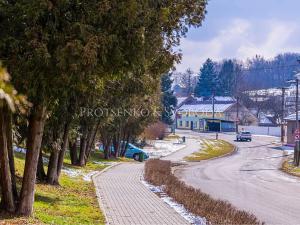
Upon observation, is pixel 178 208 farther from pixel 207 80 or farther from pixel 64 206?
pixel 207 80

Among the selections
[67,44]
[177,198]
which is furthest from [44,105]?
[177,198]

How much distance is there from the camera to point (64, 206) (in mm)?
13758

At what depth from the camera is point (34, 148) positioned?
11.1 meters

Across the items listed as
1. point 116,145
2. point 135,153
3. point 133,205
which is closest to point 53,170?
point 133,205

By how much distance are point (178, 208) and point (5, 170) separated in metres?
5.29

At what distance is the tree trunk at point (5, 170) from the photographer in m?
10.4

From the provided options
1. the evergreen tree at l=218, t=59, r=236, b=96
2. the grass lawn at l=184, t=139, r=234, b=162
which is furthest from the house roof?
the grass lawn at l=184, t=139, r=234, b=162

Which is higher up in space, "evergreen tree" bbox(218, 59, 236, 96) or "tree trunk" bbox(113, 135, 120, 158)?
"evergreen tree" bbox(218, 59, 236, 96)

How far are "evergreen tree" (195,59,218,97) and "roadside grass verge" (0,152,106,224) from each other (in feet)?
403

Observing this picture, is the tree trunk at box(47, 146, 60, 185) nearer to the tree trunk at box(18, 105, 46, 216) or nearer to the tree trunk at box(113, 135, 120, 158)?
the tree trunk at box(18, 105, 46, 216)

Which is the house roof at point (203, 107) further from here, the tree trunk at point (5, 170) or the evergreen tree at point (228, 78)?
the tree trunk at point (5, 170)

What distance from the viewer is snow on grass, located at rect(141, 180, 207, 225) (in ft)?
38.9

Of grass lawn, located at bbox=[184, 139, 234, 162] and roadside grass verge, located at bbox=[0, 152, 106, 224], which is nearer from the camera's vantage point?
roadside grass verge, located at bbox=[0, 152, 106, 224]

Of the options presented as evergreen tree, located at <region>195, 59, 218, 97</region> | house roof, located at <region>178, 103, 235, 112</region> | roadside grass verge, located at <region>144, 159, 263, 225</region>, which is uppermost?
evergreen tree, located at <region>195, 59, 218, 97</region>
